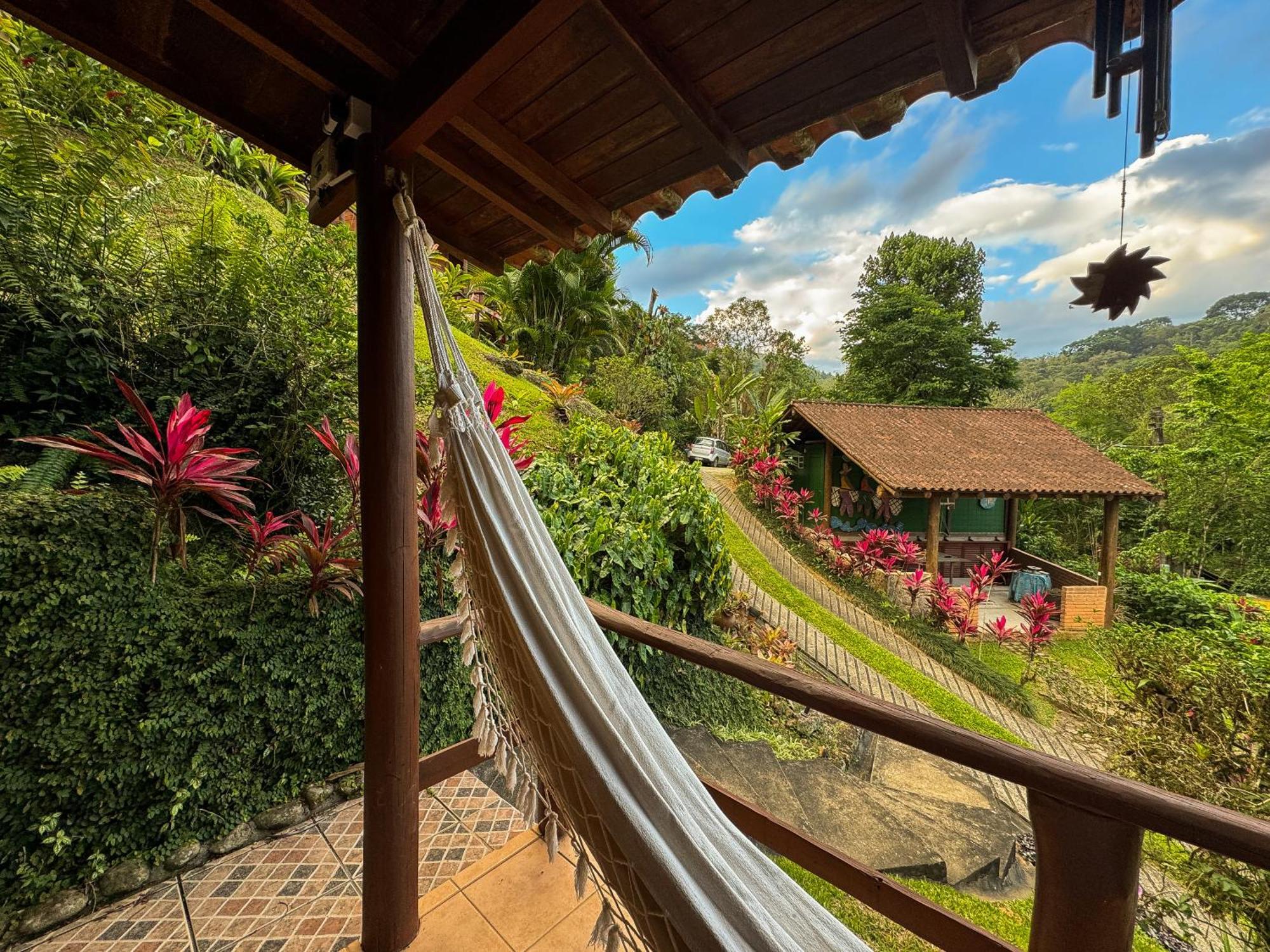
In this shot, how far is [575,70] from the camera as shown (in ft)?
3.15

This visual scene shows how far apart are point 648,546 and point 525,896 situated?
75.5 inches

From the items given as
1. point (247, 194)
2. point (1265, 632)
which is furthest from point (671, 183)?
point (1265, 632)

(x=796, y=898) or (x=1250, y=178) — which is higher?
(x=1250, y=178)

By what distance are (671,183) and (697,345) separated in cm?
2008

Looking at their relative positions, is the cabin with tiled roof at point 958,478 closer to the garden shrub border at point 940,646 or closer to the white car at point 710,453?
the garden shrub border at point 940,646

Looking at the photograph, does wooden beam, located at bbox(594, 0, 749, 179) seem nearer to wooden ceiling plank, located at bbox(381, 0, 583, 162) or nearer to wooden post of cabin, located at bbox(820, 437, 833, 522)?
wooden ceiling plank, located at bbox(381, 0, 583, 162)

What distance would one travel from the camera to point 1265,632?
4.48 metres

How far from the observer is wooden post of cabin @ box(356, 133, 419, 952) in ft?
3.48

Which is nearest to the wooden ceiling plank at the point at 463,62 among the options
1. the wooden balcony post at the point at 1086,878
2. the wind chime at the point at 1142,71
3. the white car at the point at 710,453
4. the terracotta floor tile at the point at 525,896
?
the wind chime at the point at 1142,71

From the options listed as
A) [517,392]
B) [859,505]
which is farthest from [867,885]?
[859,505]

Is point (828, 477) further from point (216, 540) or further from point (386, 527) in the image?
point (386, 527)

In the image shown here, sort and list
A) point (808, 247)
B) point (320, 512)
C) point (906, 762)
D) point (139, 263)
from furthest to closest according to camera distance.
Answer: point (808, 247)
point (906, 762)
point (320, 512)
point (139, 263)

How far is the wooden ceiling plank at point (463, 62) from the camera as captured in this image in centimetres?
75

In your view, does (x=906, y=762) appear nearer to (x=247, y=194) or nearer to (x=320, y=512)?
(x=320, y=512)
